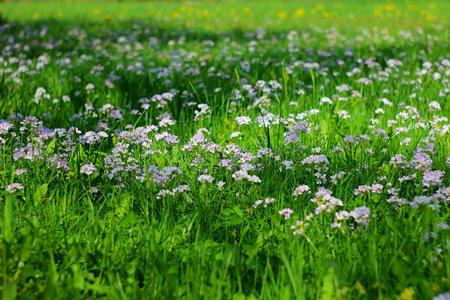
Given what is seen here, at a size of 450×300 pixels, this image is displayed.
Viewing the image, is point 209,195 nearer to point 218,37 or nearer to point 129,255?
point 129,255

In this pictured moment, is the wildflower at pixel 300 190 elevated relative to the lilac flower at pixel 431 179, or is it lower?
lower

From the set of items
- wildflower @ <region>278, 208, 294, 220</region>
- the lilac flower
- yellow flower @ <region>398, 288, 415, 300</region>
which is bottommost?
yellow flower @ <region>398, 288, 415, 300</region>

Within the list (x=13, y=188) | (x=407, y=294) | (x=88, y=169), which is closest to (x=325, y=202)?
(x=407, y=294)

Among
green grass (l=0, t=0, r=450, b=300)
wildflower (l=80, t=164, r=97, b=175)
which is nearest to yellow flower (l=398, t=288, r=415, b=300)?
green grass (l=0, t=0, r=450, b=300)

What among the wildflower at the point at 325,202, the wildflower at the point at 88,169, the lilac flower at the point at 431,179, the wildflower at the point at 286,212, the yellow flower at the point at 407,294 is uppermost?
the lilac flower at the point at 431,179

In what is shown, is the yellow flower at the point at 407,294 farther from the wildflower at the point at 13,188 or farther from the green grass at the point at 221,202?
the wildflower at the point at 13,188

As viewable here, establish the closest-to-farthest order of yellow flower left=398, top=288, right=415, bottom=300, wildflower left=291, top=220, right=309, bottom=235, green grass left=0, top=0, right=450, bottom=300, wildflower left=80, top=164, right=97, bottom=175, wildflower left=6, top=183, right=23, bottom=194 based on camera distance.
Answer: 1. yellow flower left=398, top=288, right=415, bottom=300
2. green grass left=0, top=0, right=450, bottom=300
3. wildflower left=291, top=220, right=309, bottom=235
4. wildflower left=6, top=183, right=23, bottom=194
5. wildflower left=80, top=164, right=97, bottom=175

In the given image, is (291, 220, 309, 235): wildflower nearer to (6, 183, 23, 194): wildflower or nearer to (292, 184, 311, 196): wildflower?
(292, 184, 311, 196): wildflower

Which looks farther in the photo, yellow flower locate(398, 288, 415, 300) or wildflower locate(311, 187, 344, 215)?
wildflower locate(311, 187, 344, 215)

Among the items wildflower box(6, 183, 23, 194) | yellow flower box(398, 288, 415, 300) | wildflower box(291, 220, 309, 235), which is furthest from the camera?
wildflower box(6, 183, 23, 194)

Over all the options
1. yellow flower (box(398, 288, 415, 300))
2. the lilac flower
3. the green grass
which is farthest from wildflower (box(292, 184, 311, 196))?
yellow flower (box(398, 288, 415, 300))

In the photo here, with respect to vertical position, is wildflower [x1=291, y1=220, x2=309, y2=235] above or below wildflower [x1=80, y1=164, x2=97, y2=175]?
below

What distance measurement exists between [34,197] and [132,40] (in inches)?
271

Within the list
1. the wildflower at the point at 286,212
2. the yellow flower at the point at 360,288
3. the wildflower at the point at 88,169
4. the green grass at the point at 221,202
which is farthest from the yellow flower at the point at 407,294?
the wildflower at the point at 88,169
